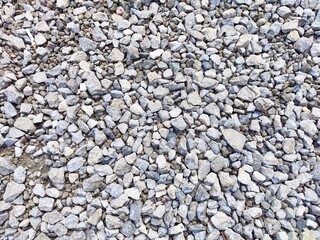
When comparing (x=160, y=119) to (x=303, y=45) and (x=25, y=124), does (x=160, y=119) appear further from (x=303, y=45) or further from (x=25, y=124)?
(x=303, y=45)

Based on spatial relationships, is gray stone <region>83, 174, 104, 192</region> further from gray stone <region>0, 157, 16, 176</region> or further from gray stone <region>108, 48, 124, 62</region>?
gray stone <region>108, 48, 124, 62</region>

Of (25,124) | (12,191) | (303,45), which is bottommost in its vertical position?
(12,191)

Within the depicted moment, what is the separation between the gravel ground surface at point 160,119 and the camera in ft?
5.12

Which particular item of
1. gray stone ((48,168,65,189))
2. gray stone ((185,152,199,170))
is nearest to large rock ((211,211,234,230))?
gray stone ((185,152,199,170))

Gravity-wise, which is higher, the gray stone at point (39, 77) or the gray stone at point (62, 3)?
the gray stone at point (62, 3)

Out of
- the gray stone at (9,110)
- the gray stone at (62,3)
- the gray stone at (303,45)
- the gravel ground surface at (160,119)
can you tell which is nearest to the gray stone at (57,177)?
the gravel ground surface at (160,119)

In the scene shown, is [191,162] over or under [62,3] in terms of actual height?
under

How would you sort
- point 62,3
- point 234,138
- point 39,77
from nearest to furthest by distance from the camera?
point 234,138 < point 39,77 < point 62,3

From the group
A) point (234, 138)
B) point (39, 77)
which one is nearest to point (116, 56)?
point (39, 77)

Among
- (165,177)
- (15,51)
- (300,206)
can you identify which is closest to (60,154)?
(165,177)

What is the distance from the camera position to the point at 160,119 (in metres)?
1.69

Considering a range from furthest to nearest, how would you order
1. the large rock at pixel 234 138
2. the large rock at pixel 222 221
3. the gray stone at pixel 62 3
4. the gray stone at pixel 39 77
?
the gray stone at pixel 62 3
the gray stone at pixel 39 77
the large rock at pixel 234 138
the large rock at pixel 222 221

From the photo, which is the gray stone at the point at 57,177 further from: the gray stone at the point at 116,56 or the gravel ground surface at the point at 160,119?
the gray stone at the point at 116,56

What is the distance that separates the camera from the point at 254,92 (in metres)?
1.74
